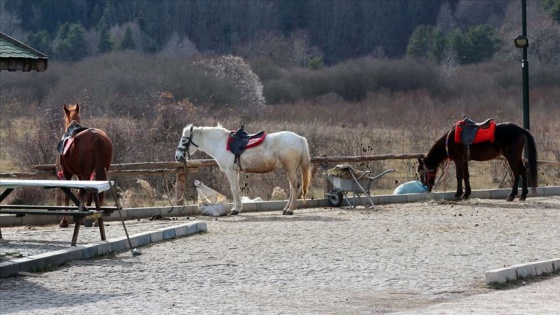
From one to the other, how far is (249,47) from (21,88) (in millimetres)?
25372

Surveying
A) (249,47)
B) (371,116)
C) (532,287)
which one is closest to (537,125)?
(371,116)

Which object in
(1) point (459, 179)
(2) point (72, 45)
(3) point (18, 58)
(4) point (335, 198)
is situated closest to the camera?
(3) point (18, 58)

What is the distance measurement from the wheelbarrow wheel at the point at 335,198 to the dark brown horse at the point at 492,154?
7.72 feet

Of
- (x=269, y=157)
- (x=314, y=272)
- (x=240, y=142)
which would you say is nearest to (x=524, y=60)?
(x=269, y=157)

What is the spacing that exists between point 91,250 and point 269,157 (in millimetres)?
6940

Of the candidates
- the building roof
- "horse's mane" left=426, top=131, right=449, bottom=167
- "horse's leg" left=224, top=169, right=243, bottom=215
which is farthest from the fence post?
the building roof

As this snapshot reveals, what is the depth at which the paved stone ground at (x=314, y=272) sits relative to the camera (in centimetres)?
1155

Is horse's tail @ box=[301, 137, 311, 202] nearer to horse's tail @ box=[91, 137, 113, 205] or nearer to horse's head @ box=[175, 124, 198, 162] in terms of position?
horse's head @ box=[175, 124, 198, 162]

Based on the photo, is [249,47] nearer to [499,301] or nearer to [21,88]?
[21,88]

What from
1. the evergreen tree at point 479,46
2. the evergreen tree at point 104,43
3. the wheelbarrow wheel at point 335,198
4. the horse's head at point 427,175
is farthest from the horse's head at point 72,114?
the evergreen tree at point 104,43

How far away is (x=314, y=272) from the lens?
1377cm

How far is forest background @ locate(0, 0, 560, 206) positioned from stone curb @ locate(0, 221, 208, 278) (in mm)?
6702

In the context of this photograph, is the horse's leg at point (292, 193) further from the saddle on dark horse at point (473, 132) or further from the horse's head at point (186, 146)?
the saddle on dark horse at point (473, 132)

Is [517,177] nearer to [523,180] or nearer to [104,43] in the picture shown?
[523,180]
